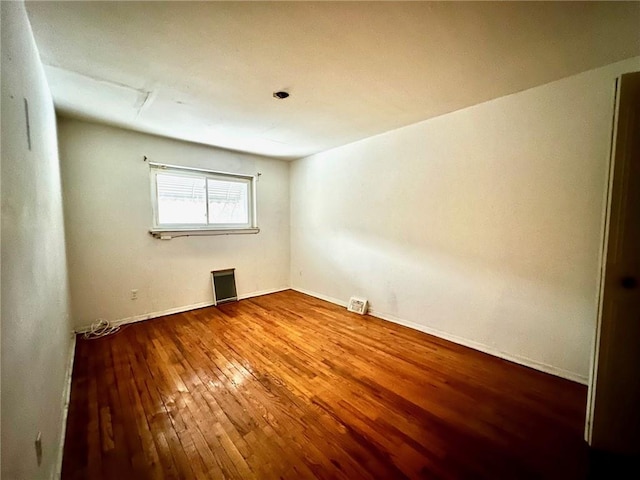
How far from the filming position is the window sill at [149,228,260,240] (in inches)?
131

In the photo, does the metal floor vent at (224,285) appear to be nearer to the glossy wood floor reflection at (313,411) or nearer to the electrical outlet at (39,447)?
the glossy wood floor reflection at (313,411)

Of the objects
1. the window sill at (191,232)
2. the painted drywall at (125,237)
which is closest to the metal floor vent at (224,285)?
the painted drywall at (125,237)

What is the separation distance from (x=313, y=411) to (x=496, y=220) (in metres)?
2.19

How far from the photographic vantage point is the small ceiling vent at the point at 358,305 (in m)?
3.46

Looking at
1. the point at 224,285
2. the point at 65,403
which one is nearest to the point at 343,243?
the point at 224,285

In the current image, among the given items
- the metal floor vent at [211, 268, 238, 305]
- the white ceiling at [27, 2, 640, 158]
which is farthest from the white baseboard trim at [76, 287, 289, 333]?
the white ceiling at [27, 2, 640, 158]

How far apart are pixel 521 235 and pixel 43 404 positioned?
320 centimetres

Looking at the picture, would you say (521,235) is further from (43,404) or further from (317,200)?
(43,404)

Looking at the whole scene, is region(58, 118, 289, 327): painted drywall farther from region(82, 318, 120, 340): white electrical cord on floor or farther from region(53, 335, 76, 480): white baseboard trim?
region(53, 335, 76, 480): white baseboard trim

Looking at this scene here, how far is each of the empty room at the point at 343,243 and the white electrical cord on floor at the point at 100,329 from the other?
8cm

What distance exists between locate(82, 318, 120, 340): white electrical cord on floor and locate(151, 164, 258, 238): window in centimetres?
116

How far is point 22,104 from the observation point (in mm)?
1116

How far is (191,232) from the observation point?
358 cm

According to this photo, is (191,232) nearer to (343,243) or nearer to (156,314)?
(156,314)
